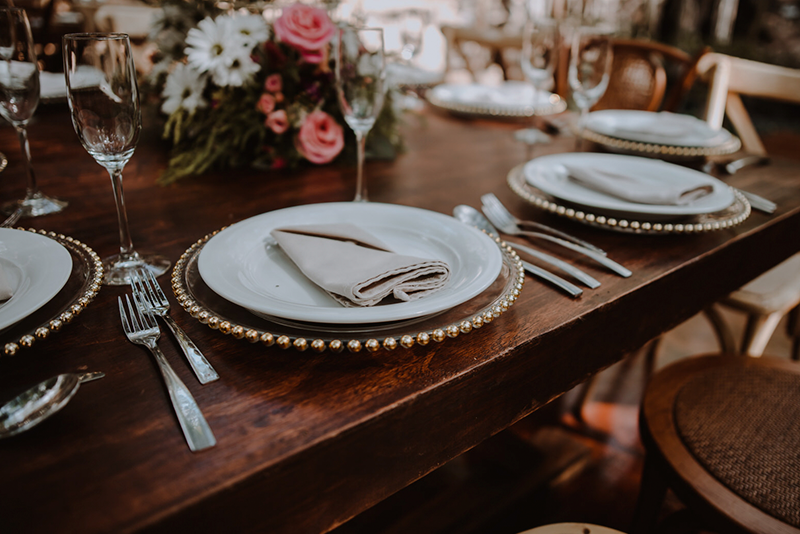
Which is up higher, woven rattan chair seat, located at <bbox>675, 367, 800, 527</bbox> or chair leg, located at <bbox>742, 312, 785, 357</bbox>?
woven rattan chair seat, located at <bbox>675, 367, 800, 527</bbox>

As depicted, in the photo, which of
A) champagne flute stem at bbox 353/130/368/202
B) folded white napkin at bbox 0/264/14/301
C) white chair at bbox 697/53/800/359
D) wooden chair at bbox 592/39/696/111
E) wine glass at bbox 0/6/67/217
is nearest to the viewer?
folded white napkin at bbox 0/264/14/301

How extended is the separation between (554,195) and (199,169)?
616 millimetres

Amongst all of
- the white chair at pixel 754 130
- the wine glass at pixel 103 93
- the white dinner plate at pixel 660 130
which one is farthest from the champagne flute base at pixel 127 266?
the white chair at pixel 754 130

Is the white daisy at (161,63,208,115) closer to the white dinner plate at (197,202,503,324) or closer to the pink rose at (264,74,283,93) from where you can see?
the pink rose at (264,74,283,93)

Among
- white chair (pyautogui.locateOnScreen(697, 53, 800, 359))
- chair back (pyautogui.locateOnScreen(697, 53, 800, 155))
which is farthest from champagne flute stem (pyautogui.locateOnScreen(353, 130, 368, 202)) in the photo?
chair back (pyautogui.locateOnScreen(697, 53, 800, 155))

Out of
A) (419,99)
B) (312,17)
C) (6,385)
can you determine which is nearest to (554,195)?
(312,17)

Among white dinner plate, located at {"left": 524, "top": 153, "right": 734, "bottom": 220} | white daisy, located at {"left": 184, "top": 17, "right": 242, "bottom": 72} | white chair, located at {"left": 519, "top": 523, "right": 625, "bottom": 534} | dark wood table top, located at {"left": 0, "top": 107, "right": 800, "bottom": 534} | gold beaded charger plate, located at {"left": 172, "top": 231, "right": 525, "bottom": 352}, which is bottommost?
white chair, located at {"left": 519, "top": 523, "right": 625, "bottom": 534}

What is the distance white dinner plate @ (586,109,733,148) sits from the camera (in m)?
1.16

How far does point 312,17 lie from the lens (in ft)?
3.21

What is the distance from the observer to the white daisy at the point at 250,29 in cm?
94

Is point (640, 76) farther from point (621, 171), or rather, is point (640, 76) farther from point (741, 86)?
point (621, 171)

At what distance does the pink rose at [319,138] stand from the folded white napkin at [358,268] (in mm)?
478

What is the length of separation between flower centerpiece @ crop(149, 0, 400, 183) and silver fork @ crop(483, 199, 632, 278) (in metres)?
0.39

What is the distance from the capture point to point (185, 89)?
1.02 m
